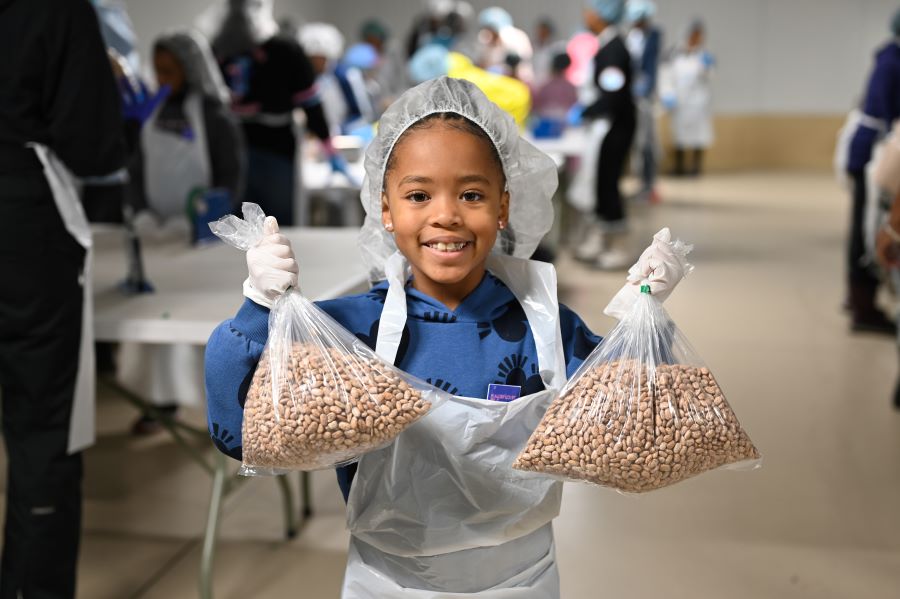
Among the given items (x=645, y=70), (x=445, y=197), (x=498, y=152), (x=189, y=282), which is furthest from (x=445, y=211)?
(x=645, y=70)

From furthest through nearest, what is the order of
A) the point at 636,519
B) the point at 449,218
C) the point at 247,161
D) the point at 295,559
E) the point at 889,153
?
the point at 247,161
the point at 889,153
the point at 636,519
the point at 295,559
the point at 449,218

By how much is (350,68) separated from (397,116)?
440 centimetres

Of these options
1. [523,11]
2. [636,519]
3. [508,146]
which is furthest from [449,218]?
[523,11]

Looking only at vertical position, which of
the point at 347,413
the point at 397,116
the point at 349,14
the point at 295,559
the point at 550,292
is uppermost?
the point at 349,14

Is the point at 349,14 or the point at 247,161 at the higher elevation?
the point at 349,14

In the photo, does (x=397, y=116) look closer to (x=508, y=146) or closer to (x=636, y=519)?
(x=508, y=146)

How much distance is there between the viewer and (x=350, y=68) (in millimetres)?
5488

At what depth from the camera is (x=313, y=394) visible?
3.43 feet

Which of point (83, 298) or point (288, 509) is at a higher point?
point (83, 298)

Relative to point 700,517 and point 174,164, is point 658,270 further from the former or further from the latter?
point 174,164

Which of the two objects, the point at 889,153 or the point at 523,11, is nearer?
the point at 889,153

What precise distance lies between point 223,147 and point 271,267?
89.6 inches

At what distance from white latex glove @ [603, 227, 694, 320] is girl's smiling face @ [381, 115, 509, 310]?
0.20 metres

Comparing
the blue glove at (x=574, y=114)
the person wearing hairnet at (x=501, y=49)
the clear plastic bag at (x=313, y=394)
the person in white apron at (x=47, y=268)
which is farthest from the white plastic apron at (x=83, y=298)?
the blue glove at (x=574, y=114)
